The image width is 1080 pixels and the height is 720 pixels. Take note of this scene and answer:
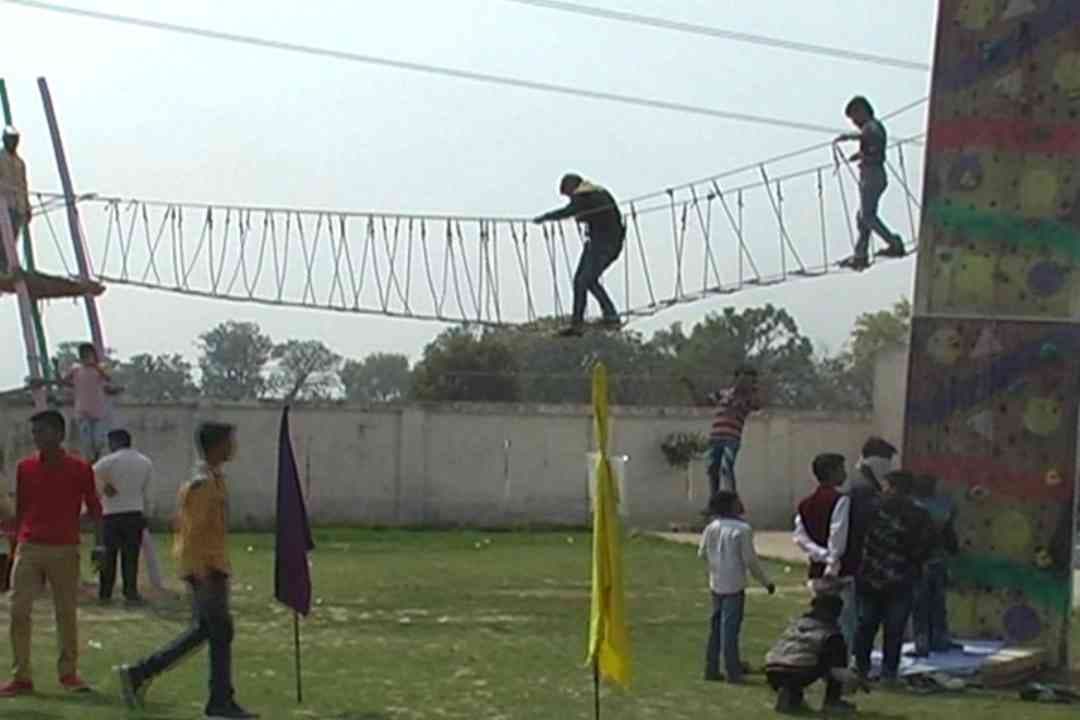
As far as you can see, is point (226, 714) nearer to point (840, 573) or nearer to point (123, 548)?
point (840, 573)

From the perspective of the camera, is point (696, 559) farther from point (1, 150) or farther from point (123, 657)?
point (123, 657)

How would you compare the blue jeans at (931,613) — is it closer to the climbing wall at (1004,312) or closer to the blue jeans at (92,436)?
the climbing wall at (1004,312)

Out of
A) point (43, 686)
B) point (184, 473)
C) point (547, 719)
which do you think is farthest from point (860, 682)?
point (184, 473)

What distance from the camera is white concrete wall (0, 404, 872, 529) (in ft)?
118

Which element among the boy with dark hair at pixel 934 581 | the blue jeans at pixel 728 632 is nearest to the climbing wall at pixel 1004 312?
the boy with dark hair at pixel 934 581

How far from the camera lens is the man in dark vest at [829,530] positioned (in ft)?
44.4

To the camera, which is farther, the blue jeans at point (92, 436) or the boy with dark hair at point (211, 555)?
the blue jeans at point (92, 436)

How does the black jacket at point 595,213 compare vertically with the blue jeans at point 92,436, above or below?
above

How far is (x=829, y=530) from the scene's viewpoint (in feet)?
45.4

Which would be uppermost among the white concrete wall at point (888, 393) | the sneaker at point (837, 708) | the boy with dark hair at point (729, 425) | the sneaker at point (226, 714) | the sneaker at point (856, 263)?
the sneaker at point (856, 263)

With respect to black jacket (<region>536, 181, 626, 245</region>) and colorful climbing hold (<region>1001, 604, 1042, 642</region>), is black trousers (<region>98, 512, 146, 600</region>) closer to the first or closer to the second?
black jacket (<region>536, 181, 626, 245</region>)

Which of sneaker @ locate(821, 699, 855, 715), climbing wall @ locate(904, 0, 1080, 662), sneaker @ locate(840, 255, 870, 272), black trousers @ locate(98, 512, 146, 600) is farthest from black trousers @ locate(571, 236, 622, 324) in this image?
sneaker @ locate(821, 699, 855, 715)

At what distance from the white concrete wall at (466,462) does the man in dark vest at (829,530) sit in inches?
892

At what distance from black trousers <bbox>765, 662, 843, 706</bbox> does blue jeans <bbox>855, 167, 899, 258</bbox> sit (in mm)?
5167
